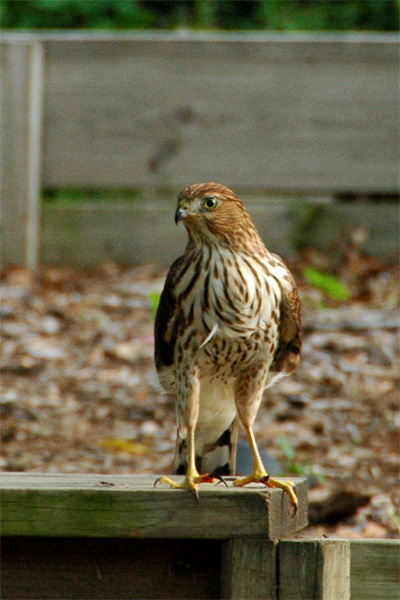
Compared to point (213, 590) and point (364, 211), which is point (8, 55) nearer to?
point (364, 211)

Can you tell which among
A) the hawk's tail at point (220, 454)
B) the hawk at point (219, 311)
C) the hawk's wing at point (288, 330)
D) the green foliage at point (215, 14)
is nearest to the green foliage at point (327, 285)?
the hawk's wing at point (288, 330)

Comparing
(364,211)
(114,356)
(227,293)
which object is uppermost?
(227,293)

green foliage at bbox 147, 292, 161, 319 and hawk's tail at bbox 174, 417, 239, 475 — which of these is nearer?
hawk's tail at bbox 174, 417, 239, 475

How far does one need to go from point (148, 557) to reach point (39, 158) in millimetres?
4891

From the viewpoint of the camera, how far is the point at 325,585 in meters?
2.32

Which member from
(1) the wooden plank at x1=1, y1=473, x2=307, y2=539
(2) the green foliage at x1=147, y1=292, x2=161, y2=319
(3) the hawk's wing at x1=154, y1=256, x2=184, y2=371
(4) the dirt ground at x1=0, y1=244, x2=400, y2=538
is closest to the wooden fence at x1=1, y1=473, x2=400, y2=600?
(1) the wooden plank at x1=1, y1=473, x2=307, y2=539

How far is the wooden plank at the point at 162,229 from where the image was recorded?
687 cm

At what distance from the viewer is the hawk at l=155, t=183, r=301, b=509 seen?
3.15 meters

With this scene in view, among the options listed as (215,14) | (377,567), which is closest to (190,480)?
(377,567)

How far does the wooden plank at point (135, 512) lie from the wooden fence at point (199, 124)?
4603 mm

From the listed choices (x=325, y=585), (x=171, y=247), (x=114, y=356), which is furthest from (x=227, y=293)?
(x=171, y=247)

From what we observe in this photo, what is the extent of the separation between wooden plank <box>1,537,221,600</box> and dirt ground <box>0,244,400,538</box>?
1.99 meters

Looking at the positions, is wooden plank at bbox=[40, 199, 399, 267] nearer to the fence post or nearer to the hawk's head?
the fence post

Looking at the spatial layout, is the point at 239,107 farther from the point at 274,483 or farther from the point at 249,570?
the point at 249,570
